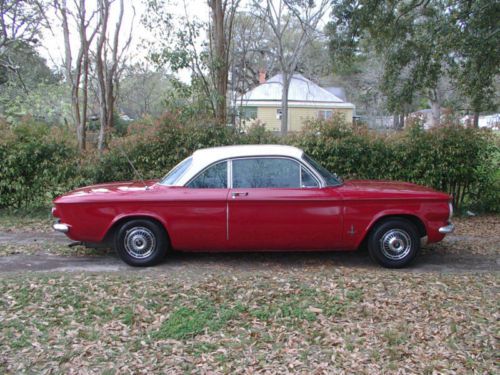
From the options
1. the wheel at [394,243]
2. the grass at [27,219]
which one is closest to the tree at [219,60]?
the grass at [27,219]

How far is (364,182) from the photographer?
6723 mm

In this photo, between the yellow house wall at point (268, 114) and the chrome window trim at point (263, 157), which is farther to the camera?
the yellow house wall at point (268, 114)

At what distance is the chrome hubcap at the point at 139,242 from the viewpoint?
5.94m

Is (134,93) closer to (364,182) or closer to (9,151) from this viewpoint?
(9,151)

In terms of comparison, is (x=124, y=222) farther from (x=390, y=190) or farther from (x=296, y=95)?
(x=296, y=95)

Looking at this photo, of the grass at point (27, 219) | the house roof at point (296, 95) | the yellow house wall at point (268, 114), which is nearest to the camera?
the grass at point (27, 219)

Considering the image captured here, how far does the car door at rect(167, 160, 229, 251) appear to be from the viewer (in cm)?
580

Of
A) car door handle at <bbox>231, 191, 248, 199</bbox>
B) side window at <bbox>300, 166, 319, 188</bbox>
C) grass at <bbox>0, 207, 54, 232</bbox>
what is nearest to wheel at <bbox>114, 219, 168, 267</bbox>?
car door handle at <bbox>231, 191, 248, 199</bbox>

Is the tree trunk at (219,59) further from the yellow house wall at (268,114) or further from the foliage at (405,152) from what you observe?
the yellow house wall at (268,114)

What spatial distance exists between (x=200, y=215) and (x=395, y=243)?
2540 millimetres

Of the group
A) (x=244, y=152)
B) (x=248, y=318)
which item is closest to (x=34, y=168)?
(x=244, y=152)

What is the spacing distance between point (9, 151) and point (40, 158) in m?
0.59

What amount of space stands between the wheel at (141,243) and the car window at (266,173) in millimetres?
1198

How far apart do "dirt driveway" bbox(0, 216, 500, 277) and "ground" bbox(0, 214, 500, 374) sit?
0.05m
